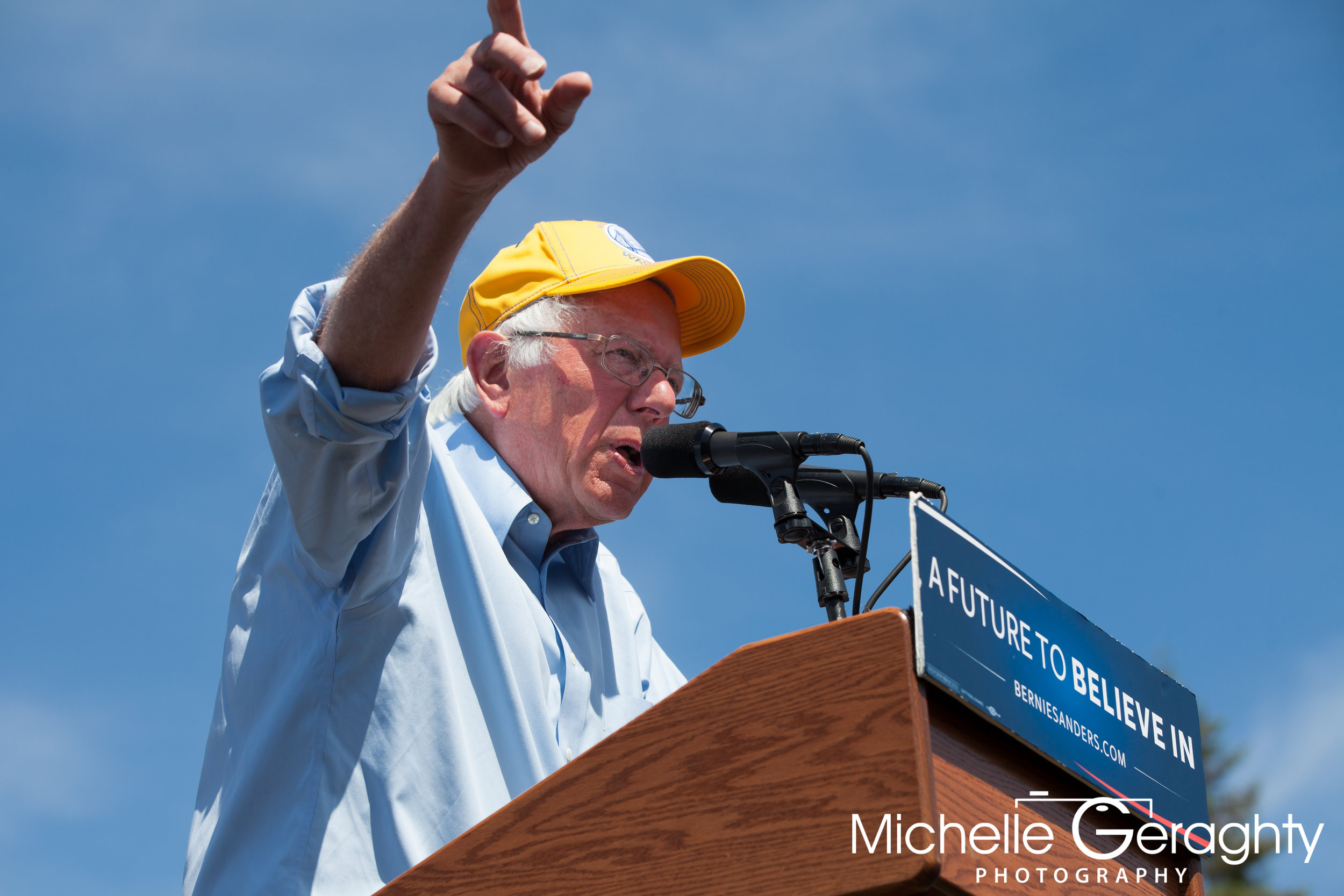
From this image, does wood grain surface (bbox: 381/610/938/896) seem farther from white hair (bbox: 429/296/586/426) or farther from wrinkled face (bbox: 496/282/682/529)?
white hair (bbox: 429/296/586/426)

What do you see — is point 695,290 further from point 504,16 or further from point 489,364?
point 504,16

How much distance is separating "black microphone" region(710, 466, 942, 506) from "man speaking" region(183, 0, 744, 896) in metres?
0.60

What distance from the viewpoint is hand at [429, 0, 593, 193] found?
1.64 meters

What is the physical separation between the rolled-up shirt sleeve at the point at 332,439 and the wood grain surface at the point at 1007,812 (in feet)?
3.68

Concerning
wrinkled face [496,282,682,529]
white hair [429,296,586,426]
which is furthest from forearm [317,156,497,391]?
white hair [429,296,586,426]

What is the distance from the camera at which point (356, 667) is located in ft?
7.39

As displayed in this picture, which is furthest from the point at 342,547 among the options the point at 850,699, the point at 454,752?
the point at 850,699

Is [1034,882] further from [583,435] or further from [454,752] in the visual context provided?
[583,435]

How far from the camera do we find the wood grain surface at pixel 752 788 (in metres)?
1.12

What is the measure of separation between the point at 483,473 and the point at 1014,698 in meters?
2.02

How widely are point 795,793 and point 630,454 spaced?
204cm

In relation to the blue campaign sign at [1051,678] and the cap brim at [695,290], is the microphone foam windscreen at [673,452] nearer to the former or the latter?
the blue campaign sign at [1051,678]

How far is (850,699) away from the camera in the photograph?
1.18 m

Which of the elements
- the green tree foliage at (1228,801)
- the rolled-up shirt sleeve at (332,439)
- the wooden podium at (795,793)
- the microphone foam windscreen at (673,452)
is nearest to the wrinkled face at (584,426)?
the microphone foam windscreen at (673,452)
